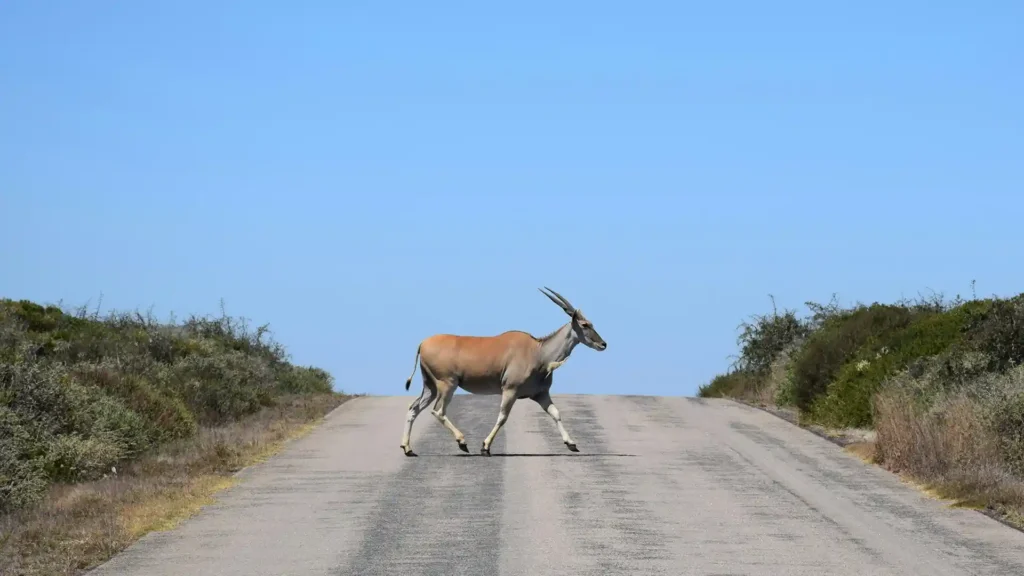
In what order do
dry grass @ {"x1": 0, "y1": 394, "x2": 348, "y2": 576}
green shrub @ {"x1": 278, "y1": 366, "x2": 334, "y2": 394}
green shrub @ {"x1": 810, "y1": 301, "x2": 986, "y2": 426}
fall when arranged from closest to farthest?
dry grass @ {"x1": 0, "y1": 394, "x2": 348, "y2": 576} → green shrub @ {"x1": 810, "y1": 301, "x2": 986, "y2": 426} → green shrub @ {"x1": 278, "y1": 366, "x2": 334, "y2": 394}

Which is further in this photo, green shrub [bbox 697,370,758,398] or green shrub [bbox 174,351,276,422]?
green shrub [bbox 697,370,758,398]

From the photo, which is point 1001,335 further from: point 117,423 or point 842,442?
point 117,423

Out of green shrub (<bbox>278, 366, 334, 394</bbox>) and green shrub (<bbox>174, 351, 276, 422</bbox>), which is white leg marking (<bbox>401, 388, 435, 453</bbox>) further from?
green shrub (<bbox>278, 366, 334, 394</bbox>)

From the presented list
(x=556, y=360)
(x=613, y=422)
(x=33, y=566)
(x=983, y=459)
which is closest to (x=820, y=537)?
(x=983, y=459)

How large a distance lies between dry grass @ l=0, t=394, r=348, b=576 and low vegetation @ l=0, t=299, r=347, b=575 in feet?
0.08

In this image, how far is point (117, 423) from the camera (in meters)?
24.0

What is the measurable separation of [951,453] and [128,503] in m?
11.2

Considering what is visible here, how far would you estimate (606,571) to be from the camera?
42.3ft

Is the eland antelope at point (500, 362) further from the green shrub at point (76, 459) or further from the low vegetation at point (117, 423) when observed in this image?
the green shrub at point (76, 459)

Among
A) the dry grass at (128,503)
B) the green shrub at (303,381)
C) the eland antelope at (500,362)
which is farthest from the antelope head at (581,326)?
the green shrub at (303,381)

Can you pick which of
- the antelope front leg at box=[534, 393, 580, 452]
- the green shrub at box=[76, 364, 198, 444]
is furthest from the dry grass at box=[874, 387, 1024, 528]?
the green shrub at box=[76, 364, 198, 444]

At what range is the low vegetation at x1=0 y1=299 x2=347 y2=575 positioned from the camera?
16.0m

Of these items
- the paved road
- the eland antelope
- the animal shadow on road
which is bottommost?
the paved road

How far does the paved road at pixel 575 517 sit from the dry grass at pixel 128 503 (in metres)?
0.34
